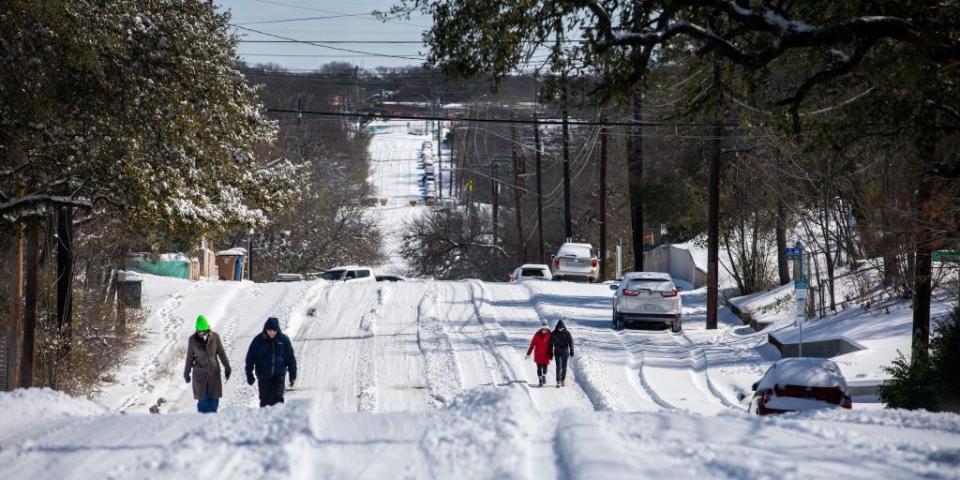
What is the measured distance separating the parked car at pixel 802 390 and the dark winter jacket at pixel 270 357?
6.68 metres

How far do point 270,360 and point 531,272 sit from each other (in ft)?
115

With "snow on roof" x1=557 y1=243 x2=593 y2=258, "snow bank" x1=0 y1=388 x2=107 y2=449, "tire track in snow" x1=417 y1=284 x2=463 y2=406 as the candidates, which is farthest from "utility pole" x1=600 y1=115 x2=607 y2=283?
"snow bank" x1=0 y1=388 x2=107 y2=449

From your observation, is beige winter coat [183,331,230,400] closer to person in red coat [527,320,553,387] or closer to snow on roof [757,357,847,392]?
snow on roof [757,357,847,392]

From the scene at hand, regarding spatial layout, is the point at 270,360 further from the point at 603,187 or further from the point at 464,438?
the point at 603,187

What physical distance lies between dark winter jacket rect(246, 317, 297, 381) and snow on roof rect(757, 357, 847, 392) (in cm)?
684

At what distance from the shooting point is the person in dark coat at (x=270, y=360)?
1451 centimetres

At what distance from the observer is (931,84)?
12953 millimetres

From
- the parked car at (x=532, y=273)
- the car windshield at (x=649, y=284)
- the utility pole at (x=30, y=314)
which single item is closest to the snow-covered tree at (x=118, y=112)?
the utility pole at (x=30, y=314)

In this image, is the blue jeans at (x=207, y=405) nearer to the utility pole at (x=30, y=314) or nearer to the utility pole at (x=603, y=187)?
the utility pole at (x=30, y=314)

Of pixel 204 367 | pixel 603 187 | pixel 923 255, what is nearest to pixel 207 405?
pixel 204 367

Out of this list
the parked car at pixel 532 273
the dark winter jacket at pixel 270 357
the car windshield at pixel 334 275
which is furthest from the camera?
the parked car at pixel 532 273

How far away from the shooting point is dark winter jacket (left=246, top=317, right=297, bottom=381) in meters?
14.5

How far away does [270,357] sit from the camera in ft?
47.6

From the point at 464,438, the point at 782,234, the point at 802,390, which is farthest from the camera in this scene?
the point at 782,234
